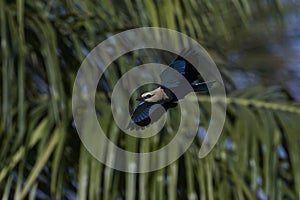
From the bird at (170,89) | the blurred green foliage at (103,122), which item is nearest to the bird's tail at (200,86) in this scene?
the bird at (170,89)

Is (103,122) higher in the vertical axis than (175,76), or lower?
lower

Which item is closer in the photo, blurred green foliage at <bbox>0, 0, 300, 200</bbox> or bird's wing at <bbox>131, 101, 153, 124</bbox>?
bird's wing at <bbox>131, 101, 153, 124</bbox>

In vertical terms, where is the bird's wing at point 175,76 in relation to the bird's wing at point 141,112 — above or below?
above

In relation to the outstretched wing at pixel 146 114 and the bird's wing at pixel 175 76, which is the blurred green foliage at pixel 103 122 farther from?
the bird's wing at pixel 175 76

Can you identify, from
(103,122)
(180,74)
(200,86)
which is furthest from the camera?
(103,122)

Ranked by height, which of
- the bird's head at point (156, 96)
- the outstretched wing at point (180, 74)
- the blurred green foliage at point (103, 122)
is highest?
the outstretched wing at point (180, 74)

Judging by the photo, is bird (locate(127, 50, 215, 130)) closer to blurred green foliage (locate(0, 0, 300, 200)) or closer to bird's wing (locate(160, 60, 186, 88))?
bird's wing (locate(160, 60, 186, 88))

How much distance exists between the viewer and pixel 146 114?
3.15 feet

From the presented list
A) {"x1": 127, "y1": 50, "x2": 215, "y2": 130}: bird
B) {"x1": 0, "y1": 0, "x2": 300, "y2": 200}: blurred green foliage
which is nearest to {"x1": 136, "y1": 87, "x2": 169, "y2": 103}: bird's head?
{"x1": 127, "y1": 50, "x2": 215, "y2": 130}: bird

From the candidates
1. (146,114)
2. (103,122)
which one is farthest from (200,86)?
(103,122)

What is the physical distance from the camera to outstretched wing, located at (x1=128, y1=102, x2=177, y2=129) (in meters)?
0.92

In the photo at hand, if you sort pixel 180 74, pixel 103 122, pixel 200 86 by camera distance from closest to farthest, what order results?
pixel 180 74 → pixel 200 86 → pixel 103 122

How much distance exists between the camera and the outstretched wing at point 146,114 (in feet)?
3.03

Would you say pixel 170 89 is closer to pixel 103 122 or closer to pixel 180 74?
pixel 180 74
